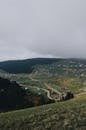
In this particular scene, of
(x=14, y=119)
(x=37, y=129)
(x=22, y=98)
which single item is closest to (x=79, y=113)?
(x=37, y=129)

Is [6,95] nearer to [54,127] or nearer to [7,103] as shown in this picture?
[7,103]

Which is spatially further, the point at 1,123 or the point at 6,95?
the point at 6,95

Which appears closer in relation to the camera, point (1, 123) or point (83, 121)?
point (83, 121)

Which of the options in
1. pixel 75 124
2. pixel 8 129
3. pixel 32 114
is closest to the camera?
pixel 75 124

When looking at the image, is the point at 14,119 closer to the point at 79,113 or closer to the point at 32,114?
the point at 32,114

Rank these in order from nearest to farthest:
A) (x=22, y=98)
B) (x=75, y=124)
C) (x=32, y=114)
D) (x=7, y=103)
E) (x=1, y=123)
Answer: (x=75, y=124) < (x=1, y=123) < (x=32, y=114) < (x=7, y=103) < (x=22, y=98)

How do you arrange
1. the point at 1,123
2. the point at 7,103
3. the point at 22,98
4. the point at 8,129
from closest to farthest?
1. the point at 8,129
2. the point at 1,123
3. the point at 7,103
4. the point at 22,98

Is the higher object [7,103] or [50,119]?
[50,119]

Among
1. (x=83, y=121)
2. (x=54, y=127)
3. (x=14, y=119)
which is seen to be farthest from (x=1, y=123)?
(x=83, y=121)

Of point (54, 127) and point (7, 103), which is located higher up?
point (54, 127)
